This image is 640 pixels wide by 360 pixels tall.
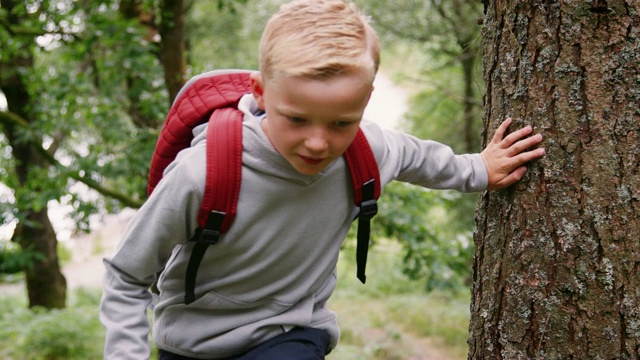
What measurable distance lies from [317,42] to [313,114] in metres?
0.19

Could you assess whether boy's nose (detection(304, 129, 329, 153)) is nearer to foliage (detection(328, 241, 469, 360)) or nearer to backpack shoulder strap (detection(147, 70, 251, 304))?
backpack shoulder strap (detection(147, 70, 251, 304))

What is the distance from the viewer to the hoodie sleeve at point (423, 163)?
219cm

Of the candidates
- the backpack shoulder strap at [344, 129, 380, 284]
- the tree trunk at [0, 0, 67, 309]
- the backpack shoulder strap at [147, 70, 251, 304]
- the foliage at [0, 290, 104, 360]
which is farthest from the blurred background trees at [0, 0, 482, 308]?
the backpack shoulder strap at [147, 70, 251, 304]

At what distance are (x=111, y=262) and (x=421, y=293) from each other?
9673 mm

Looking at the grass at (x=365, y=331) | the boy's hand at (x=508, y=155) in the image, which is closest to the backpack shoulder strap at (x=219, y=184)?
the boy's hand at (x=508, y=155)

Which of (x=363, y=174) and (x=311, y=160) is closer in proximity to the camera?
(x=311, y=160)

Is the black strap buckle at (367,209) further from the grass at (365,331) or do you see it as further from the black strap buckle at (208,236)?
the grass at (365,331)

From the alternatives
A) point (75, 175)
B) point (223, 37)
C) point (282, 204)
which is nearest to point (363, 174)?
point (282, 204)

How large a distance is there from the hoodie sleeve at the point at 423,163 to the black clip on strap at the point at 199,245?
58cm

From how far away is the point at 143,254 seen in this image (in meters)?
1.90

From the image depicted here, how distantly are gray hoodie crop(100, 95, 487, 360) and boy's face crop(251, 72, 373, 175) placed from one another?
110 mm

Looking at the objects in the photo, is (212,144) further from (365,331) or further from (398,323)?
(398,323)

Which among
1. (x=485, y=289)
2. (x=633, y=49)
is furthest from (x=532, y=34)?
(x=485, y=289)

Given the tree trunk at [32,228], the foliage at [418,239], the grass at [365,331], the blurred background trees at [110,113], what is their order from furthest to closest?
the tree trunk at [32,228] < the grass at [365,331] < the foliage at [418,239] < the blurred background trees at [110,113]
